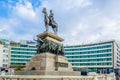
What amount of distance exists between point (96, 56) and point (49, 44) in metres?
65.2

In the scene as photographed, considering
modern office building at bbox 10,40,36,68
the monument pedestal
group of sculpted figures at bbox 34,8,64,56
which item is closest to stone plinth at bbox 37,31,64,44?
the monument pedestal

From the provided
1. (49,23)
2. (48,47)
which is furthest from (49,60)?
(49,23)

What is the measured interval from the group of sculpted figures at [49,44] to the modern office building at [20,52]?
65.3 meters

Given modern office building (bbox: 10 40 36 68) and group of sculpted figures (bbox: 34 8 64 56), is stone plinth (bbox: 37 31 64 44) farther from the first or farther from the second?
modern office building (bbox: 10 40 36 68)

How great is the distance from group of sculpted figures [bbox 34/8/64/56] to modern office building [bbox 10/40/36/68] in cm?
6528

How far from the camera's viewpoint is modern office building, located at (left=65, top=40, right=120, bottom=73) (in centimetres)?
8262

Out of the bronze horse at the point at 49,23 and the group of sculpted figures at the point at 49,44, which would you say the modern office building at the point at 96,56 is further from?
the group of sculpted figures at the point at 49,44

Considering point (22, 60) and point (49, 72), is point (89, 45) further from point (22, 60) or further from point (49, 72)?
point (49, 72)

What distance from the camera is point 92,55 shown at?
89250 mm

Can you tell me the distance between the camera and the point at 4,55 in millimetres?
82875

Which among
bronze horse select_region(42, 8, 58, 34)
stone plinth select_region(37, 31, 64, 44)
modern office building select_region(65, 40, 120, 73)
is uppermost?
bronze horse select_region(42, 8, 58, 34)

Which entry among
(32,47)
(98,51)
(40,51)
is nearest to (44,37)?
(40,51)

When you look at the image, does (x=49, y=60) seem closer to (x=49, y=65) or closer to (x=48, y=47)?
(x=49, y=65)

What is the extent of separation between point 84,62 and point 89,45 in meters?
8.44
